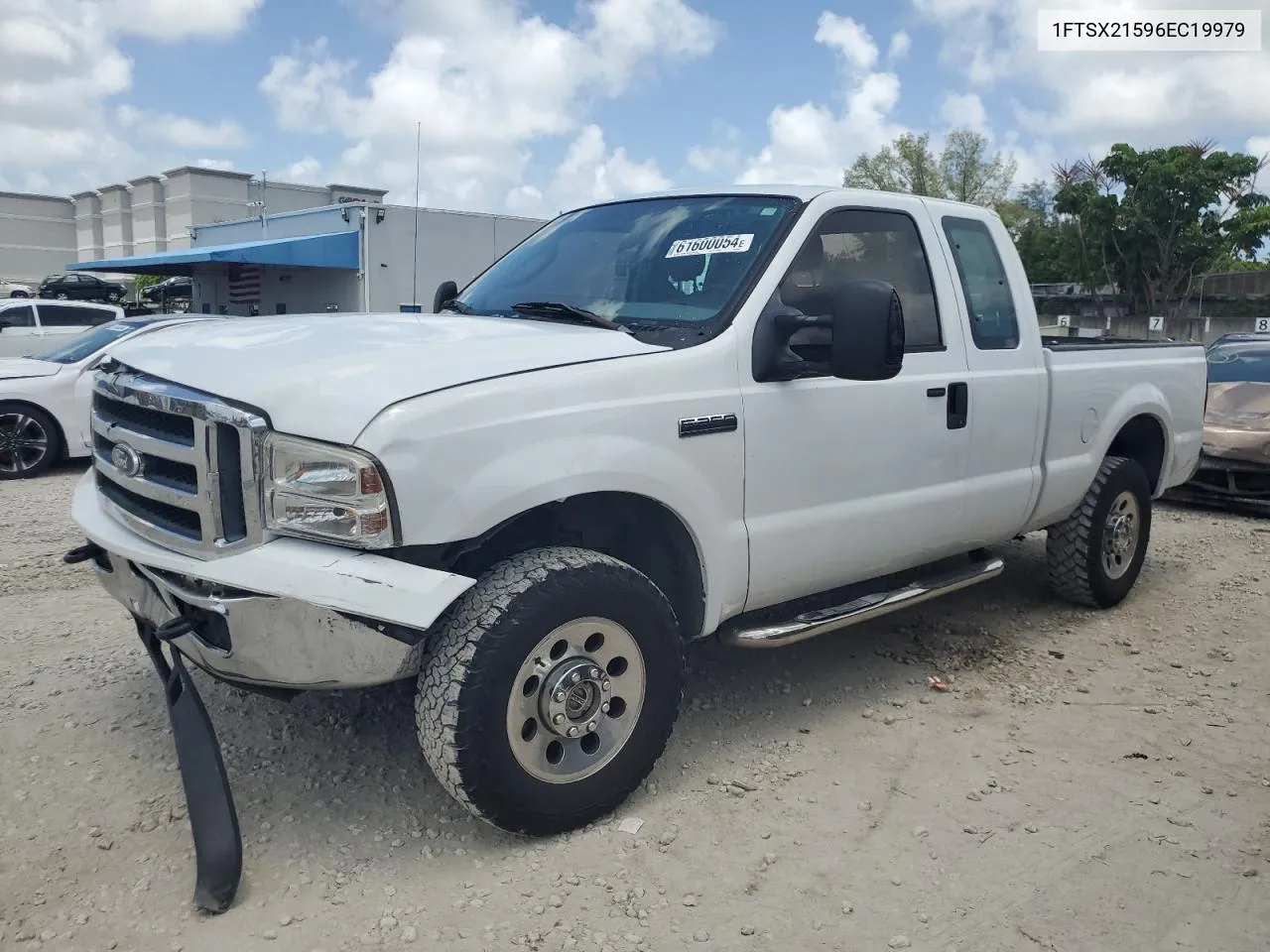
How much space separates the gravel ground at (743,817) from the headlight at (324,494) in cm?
98

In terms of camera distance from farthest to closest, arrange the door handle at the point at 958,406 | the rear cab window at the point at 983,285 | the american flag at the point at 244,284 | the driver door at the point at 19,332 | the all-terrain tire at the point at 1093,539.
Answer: the american flag at the point at 244,284 < the driver door at the point at 19,332 < the all-terrain tire at the point at 1093,539 < the rear cab window at the point at 983,285 < the door handle at the point at 958,406

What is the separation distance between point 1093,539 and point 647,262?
2911mm

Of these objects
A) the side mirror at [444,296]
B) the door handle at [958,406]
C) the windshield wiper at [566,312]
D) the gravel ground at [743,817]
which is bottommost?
the gravel ground at [743,817]

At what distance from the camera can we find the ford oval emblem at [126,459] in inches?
125

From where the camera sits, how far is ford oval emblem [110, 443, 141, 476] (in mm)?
3170

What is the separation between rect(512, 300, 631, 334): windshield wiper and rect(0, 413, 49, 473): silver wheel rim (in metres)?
7.46

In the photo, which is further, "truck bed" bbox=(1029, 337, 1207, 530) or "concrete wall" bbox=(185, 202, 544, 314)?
"concrete wall" bbox=(185, 202, 544, 314)

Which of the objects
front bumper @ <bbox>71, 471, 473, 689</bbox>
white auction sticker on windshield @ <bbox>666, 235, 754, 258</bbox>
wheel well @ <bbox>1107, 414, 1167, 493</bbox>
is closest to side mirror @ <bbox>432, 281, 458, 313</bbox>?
white auction sticker on windshield @ <bbox>666, 235, 754, 258</bbox>

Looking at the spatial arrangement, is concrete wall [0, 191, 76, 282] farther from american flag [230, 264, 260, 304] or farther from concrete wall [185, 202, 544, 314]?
concrete wall [185, 202, 544, 314]

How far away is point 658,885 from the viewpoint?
117 inches

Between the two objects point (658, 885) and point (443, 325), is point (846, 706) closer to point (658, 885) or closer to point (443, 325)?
point (658, 885)

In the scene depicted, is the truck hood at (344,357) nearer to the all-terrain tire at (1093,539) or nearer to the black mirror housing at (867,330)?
the black mirror housing at (867,330)

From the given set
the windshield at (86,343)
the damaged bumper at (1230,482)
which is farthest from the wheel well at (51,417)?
the damaged bumper at (1230,482)

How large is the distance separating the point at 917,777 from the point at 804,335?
5.09 feet
